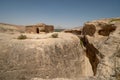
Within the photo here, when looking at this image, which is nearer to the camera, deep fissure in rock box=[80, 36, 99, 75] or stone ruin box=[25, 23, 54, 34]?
deep fissure in rock box=[80, 36, 99, 75]

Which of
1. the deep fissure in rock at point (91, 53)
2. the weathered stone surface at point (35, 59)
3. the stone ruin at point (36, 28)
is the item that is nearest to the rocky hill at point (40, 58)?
the weathered stone surface at point (35, 59)

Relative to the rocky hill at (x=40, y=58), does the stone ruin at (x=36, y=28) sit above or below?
above

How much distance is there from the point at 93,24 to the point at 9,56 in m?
9.79

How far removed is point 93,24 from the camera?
49.8ft

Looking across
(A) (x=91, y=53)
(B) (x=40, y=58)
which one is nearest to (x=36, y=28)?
(A) (x=91, y=53)

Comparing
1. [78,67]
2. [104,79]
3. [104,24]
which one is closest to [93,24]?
[104,24]

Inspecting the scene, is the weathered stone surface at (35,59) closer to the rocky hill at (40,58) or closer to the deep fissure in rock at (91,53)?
the rocky hill at (40,58)

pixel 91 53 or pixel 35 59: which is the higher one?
pixel 35 59

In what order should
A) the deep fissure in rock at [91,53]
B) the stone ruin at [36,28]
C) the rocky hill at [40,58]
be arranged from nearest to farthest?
the rocky hill at [40,58] < the deep fissure in rock at [91,53] < the stone ruin at [36,28]

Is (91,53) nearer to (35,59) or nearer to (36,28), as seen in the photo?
(35,59)

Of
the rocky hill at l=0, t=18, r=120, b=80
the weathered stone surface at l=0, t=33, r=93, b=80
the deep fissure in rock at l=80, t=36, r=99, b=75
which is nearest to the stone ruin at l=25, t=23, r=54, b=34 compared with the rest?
the deep fissure in rock at l=80, t=36, r=99, b=75

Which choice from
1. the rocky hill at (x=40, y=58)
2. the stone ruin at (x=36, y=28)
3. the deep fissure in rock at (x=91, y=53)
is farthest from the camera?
the stone ruin at (x=36, y=28)

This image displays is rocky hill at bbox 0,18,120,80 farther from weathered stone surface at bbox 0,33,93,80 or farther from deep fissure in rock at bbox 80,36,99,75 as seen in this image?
deep fissure in rock at bbox 80,36,99,75

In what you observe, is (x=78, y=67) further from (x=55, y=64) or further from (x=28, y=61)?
(x=28, y=61)
